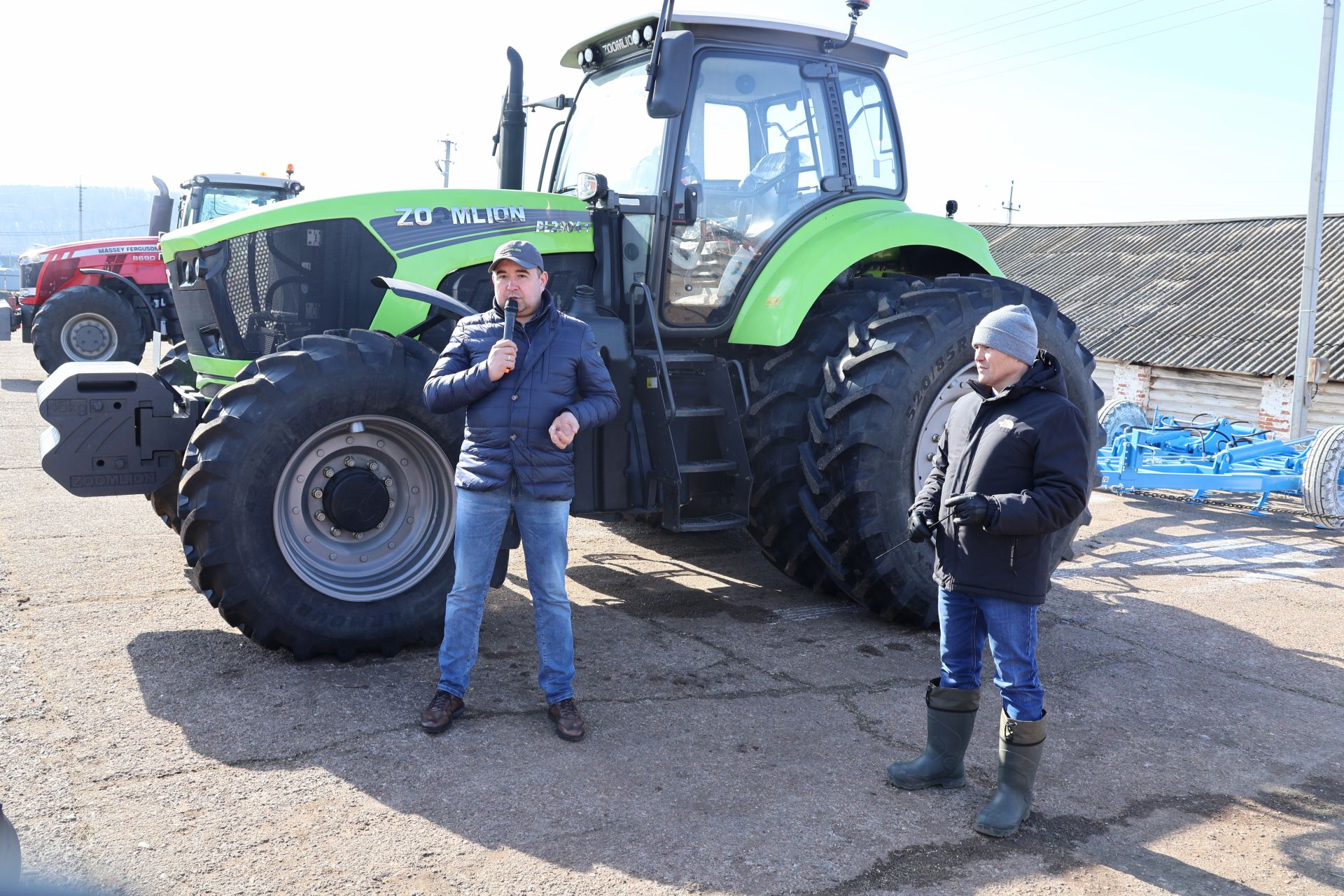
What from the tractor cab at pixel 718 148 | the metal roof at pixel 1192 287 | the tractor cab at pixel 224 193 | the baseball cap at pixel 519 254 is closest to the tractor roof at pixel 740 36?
the tractor cab at pixel 718 148

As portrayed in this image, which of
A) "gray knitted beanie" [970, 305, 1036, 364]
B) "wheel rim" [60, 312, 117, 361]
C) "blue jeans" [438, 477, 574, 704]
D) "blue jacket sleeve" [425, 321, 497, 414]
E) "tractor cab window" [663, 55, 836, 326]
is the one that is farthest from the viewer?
"wheel rim" [60, 312, 117, 361]

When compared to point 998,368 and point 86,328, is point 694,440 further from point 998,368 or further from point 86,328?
point 86,328

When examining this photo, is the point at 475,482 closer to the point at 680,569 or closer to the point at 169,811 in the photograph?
the point at 169,811

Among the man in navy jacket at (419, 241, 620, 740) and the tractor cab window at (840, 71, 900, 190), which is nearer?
the man in navy jacket at (419, 241, 620, 740)

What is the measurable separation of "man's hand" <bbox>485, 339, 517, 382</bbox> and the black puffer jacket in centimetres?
155

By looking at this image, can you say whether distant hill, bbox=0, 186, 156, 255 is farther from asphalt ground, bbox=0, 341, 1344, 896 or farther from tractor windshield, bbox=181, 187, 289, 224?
asphalt ground, bbox=0, 341, 1344, 896

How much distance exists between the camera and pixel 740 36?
5758mm

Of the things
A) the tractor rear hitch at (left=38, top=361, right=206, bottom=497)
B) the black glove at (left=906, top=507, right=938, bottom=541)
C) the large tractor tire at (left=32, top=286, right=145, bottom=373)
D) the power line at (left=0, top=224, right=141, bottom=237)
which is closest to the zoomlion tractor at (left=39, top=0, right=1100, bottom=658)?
the tractor rear hitch at (left=38, top=361, right=206, bottom=497)

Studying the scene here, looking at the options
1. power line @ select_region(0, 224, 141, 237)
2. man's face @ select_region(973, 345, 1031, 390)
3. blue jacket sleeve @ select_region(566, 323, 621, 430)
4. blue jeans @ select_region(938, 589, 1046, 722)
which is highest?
power line @ select_region(0, 224, 141, 237)

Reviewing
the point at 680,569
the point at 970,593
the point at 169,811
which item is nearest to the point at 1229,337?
the point at 680,569

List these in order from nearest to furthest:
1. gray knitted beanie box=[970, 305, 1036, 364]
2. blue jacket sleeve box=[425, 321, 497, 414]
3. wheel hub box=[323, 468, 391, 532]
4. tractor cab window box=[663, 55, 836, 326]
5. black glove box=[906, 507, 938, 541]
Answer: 1. gray knitted beanie box=[970, 305, 1036, 364]
2. black glove box=[906, 507, 938, 541]
3. blue jacket sleeve box=[425, 321, 497, 414]
4. wheel hub box=[323, 468, 391, 532]
5. tractor cab window box=[663, 55, 836, 326]

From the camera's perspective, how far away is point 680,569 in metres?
6.75

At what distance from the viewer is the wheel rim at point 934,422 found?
5562 mm

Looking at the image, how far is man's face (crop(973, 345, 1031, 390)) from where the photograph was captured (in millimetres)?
3499
